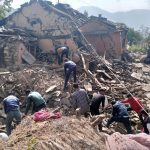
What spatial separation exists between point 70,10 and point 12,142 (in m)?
23.7

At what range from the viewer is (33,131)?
23.9ft

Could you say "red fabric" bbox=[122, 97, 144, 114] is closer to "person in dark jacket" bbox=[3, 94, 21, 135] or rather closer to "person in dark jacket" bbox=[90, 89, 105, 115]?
"person in dark jacket" bbox=[90, 89, 105, 115]

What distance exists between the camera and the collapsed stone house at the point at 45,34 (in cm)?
2020

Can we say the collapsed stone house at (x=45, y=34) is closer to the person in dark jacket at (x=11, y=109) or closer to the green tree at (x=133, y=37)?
the person in dark jacket at (x=11, y=109)

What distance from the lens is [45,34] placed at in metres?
24.2

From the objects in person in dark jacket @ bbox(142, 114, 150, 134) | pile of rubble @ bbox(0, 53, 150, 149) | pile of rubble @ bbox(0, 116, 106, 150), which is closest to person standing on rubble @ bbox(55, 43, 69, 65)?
pile of rubble @ bbox(0, 53, 150, 149)

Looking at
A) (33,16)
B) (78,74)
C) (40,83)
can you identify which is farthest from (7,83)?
(33,16)

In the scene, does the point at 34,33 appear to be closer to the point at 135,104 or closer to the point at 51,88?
the point at 51,88

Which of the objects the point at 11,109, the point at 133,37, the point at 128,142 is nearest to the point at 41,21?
the point at 11,109

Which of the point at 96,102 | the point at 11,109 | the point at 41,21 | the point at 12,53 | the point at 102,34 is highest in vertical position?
the point at 41,21

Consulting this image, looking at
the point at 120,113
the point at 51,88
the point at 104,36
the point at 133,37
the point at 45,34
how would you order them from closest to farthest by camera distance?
the point at 120,113 < the point at 51,88 < the point at 45,34 < the point at 104,36 < the point at 133,37

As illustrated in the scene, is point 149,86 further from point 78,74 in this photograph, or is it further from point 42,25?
point 42,25

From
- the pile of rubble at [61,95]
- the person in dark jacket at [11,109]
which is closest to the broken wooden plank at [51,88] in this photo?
the pile of rubble at [61,95]

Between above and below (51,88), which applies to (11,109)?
above
